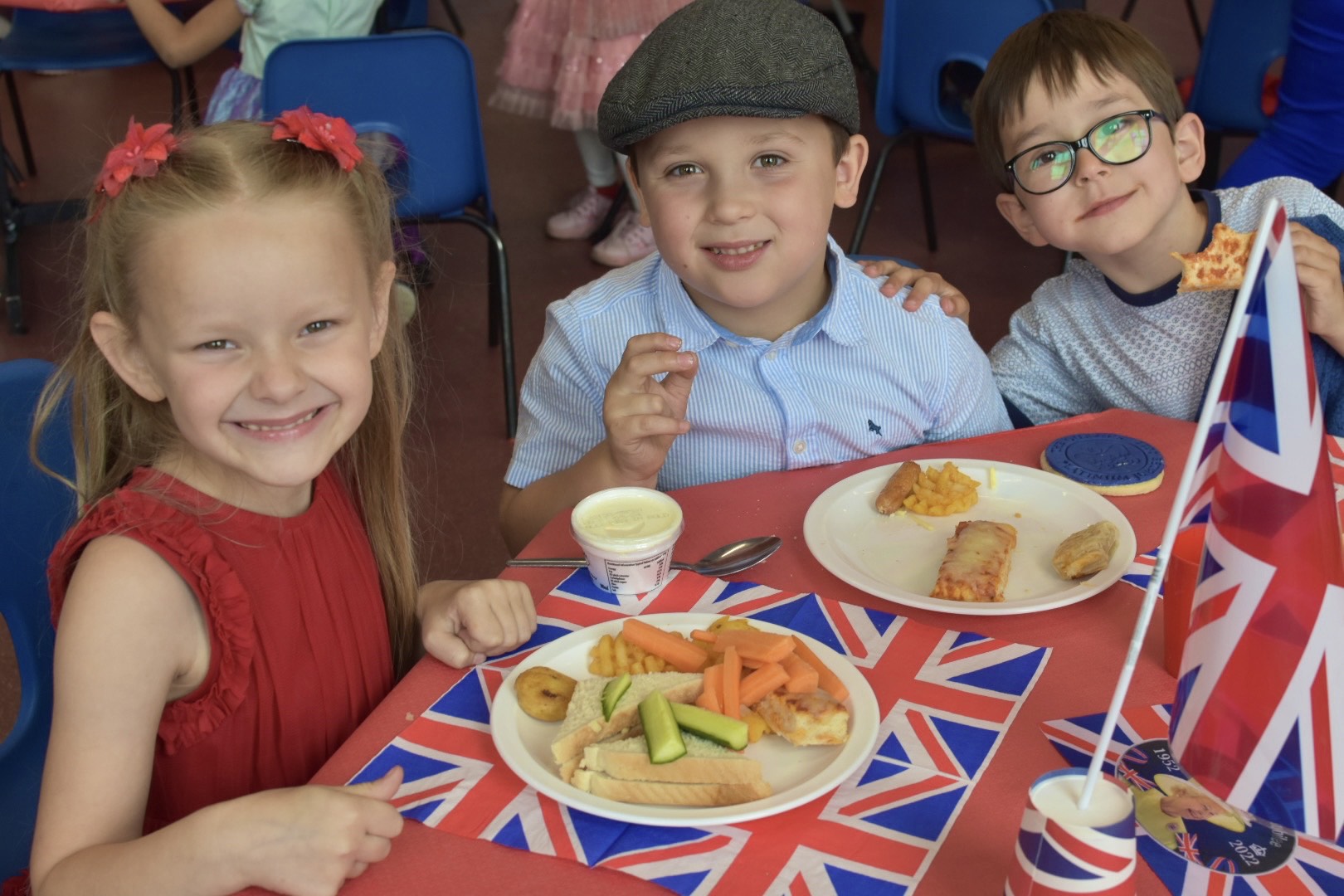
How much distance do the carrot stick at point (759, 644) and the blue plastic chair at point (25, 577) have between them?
79cm

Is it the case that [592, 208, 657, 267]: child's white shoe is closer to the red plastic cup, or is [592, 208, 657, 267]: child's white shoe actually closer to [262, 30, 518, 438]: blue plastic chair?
[262, 30, 518, 438]: blue plastic chair

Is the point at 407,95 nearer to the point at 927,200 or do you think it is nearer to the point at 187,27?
the point at 187,27

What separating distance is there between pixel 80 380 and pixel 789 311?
946 mm

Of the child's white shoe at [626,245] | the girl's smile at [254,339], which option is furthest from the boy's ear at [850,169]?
the child's white shoe at [626,245]

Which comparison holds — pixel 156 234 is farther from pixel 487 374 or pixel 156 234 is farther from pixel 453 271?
pixel 453 271

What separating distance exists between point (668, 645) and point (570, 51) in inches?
136

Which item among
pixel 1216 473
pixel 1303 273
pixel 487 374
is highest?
pixel 1216 473

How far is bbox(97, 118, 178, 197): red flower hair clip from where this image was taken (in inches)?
49.6

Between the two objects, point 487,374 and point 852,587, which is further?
point 487,374

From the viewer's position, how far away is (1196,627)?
0.92m

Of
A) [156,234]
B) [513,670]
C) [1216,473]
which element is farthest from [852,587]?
[156,234]

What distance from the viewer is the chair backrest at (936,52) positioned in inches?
134

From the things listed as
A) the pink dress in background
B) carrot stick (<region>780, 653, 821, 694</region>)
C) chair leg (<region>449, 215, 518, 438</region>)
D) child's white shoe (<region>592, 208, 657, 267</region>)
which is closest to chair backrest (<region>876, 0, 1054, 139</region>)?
the pink dress in background

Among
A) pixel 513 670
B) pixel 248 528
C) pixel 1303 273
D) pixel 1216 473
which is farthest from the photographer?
pixel 1303 273
